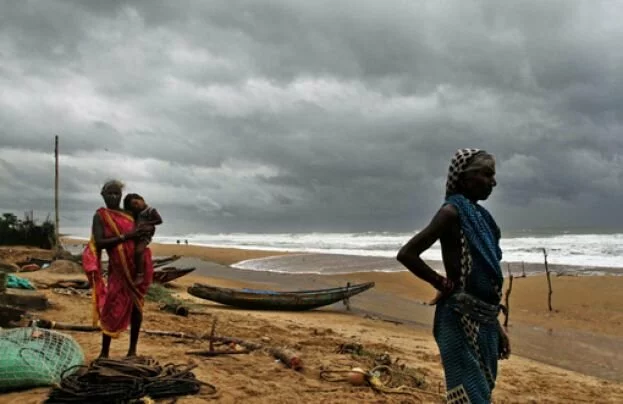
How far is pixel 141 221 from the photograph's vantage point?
5316mm

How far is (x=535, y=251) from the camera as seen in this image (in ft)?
112

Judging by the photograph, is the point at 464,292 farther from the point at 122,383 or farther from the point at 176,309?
the point at 176,309

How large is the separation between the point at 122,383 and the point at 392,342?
6.14m

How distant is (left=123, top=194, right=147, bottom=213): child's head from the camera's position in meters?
5.46

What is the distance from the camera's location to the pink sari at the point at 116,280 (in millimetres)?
5043

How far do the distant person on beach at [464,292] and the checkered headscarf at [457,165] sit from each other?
12 centimetres

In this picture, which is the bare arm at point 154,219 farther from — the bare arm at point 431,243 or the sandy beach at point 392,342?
the bare arm at point 431,243

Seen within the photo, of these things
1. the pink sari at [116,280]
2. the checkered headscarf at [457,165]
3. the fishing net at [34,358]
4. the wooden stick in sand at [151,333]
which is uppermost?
the checkered headscarf at [457,165]

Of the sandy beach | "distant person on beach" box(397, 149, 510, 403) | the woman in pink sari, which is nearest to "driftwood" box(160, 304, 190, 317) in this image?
the sandy beach

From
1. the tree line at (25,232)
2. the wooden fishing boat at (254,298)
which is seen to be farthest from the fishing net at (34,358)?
the tree line at (25,232)

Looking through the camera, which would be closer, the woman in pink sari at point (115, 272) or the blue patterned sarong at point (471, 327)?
the blue patterned sarong at point (471, 327)

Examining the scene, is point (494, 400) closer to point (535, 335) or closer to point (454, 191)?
point (454, 191)

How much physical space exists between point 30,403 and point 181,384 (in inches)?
46.4

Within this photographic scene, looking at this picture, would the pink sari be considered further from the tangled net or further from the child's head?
the tangled net
